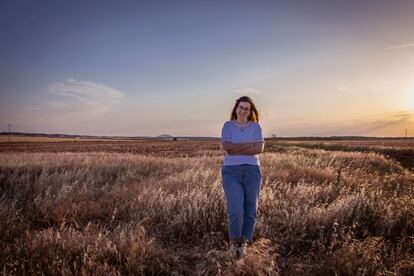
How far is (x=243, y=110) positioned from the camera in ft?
15.1

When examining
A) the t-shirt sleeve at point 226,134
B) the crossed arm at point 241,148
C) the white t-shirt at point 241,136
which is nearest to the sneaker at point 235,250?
the white t-shirt at point 241,136

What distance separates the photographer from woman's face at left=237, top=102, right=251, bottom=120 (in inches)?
182

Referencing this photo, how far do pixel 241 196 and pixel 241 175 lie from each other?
28 cm

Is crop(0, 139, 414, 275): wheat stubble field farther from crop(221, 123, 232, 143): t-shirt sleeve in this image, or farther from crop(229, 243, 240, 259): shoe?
crop(221, 123, 232, 143): t-shirt sleeve

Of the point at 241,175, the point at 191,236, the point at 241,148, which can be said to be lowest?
the point at 191,236

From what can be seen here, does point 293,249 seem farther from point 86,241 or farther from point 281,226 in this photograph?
point 86,241

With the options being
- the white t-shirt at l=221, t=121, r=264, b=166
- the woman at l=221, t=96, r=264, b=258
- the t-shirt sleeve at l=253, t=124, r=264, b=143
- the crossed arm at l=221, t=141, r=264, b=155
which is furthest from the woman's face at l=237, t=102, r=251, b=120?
the crossed arm at l=221, t=141, r=264, b=155

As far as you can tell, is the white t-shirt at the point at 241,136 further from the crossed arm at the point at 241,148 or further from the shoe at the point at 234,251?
the shoe at the point at 234,251

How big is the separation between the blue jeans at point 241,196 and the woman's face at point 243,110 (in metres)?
0.74

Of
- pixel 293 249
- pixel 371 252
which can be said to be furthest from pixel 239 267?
pixel 371 252

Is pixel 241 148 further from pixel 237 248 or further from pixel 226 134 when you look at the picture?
pixel 237 248

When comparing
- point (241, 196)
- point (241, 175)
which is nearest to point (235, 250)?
point (241, 196)

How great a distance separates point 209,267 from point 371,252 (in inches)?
85.4

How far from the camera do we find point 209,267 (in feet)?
13.0
